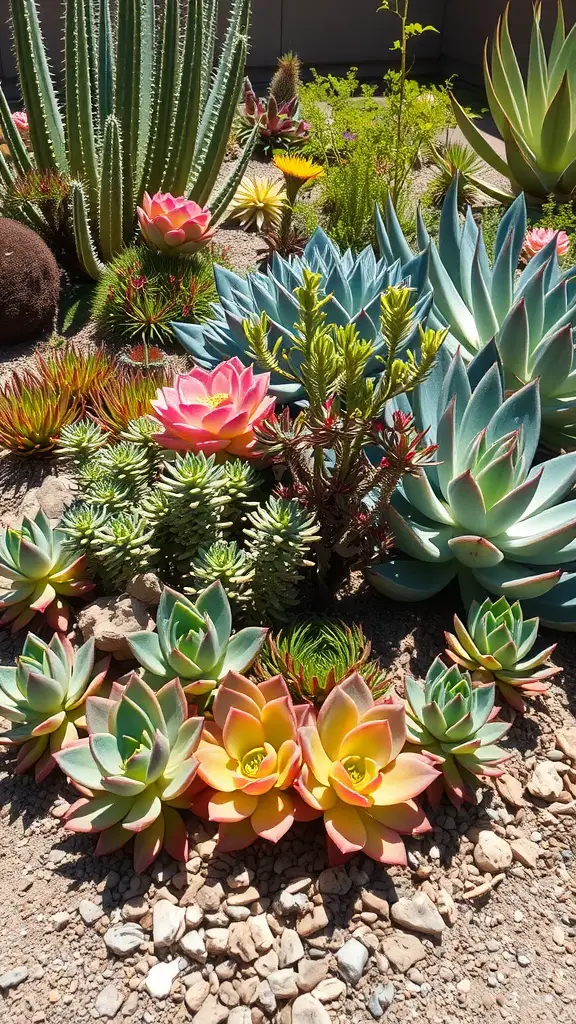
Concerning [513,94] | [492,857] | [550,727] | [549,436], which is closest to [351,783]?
[492,857]

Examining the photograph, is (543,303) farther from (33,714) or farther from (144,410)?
(33,714)

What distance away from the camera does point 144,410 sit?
109 inches

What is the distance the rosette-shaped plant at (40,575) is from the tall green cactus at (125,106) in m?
2.51

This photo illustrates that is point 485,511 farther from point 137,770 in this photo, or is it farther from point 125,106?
point 125,106

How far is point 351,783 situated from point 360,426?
871 mm

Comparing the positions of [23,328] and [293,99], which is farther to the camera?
[293,99]

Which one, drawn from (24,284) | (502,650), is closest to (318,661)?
(502,650)

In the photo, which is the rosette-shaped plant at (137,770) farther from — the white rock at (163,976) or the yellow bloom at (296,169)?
the yellow bloom at (296,169)

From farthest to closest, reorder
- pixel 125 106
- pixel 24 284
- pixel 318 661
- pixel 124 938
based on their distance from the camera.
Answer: pixel 125 106
pixel 24 284
pixel 318 661
pixel 124 938

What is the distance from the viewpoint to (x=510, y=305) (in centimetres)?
279

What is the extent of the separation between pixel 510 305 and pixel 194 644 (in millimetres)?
1856

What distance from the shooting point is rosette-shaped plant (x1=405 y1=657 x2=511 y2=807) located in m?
1.74

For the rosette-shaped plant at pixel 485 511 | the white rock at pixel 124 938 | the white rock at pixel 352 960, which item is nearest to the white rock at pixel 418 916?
the white rock at pixel 352 960

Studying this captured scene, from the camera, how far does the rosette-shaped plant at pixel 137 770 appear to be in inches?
64.4
